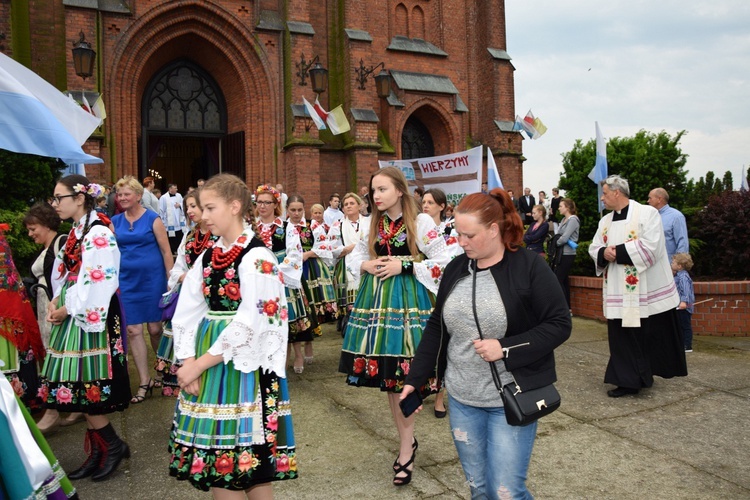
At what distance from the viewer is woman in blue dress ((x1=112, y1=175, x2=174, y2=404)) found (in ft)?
18.9

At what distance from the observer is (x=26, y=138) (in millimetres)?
4719

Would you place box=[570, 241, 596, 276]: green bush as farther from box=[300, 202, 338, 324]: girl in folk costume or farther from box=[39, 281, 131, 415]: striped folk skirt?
box=[39, 281, 131, 415]: striped folk skirt

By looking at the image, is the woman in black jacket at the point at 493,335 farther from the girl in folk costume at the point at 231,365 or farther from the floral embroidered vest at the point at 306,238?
the floral embroidered vest at the point at 306,238

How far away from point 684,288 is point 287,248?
4.95 m

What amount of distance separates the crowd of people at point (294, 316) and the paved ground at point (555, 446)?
22 centimetres

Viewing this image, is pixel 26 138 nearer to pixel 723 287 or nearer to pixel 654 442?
pixel 654 442

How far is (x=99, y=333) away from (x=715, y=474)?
13.8 ft

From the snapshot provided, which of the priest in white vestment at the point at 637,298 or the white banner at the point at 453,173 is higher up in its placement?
the white banner at the point at 453,173

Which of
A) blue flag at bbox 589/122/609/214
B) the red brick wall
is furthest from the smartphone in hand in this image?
blue flag at bbox 589/122/609/214

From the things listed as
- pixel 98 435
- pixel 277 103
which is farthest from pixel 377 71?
pixel 98 435

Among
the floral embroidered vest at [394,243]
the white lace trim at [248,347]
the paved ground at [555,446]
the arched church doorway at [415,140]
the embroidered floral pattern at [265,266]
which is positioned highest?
the arched church doorway at [415,140]

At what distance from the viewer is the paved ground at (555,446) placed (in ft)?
12.6

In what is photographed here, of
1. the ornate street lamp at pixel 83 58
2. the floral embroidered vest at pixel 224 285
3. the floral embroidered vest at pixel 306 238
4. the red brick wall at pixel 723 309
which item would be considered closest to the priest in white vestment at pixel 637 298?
the red brick wall at pixel 723 309

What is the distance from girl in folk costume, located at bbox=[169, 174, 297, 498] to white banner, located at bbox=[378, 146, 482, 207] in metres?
11.0
